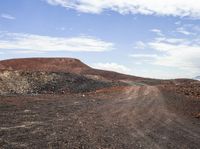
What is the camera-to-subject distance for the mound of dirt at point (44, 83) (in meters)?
46.2

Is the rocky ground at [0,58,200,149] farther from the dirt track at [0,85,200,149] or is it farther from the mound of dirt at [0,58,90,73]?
the mound of dirt at [0,58,90,73]

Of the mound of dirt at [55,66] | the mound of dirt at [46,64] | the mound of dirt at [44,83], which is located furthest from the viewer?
the mound of dirt at [46,64]

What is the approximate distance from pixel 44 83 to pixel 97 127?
104 ft

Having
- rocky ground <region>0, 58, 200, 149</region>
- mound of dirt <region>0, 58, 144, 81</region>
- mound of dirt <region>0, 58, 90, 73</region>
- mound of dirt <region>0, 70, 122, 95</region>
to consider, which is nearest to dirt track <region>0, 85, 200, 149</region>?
rocky ground <region>0, 58, 200, 149</region>

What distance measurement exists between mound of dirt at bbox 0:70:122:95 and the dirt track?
1792 cm

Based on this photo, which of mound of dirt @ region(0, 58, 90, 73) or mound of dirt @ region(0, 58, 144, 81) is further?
mound of dirt @ region(0, 58, 90, 73)

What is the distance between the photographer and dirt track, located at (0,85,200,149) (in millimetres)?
15188

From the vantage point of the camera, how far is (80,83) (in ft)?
166

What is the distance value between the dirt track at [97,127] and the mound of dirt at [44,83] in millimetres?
17924

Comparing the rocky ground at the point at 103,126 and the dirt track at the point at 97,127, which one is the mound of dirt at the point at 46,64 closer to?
the rocky ground at the point at 103,126

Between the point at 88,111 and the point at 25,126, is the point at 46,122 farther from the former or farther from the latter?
the point at 88,111

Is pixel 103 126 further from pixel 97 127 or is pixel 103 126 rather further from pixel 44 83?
pixel 44 83

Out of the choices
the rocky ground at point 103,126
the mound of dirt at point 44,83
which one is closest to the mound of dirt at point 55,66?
the mound of dirt at point 44,83

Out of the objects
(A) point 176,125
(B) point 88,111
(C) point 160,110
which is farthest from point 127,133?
(C) point 160,110
